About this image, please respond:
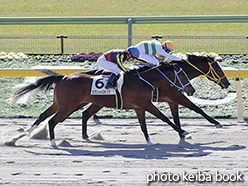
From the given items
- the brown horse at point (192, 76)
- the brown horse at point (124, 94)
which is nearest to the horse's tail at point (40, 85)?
the brown horse at point (124, 94)

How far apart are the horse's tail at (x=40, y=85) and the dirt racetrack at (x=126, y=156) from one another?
0.60 meters

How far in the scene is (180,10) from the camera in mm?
29031

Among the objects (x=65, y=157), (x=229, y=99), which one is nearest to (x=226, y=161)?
(x=65, y=157)

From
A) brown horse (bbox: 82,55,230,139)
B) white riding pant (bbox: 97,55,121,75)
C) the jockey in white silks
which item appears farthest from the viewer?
brown horse (bbox: 82,55,230,139)

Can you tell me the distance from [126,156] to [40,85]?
6.85 feet

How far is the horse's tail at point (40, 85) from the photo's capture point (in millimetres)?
8148

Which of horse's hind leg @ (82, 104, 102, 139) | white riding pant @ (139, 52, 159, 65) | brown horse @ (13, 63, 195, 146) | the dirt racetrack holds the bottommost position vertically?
the dirt racetrack

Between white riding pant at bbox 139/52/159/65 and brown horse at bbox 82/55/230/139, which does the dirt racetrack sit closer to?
brown horse at bbox 82/55/230/139

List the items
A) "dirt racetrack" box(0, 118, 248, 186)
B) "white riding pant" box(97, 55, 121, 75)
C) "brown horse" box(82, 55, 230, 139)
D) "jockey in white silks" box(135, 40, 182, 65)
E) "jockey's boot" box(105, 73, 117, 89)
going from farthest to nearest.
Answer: "brown horse" box(82, 55, 230, 139)
"jockey in white silks" box(135, 40, 182, 65)
"white riding pant" box(97, 55, 121, 75)
"jockey's boot" box(105, 73, 117, 89)
"dirt racetrack" box(0, 118, 248, 186)

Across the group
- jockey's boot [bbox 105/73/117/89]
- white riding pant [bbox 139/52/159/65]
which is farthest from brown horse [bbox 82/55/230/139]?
jockey's boot [bbox 105/73/117/89]

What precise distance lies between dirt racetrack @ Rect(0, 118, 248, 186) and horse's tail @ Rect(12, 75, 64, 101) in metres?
0.60

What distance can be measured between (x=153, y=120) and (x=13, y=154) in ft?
10.2

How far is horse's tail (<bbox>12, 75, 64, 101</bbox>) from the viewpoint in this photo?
8.15 metres

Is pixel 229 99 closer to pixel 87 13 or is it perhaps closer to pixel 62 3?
pixel 87 13
